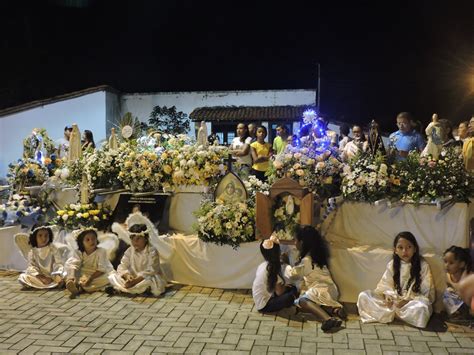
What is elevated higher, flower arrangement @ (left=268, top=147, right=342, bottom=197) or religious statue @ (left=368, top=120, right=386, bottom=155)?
religious statue @ (left=368, top=120, right=386, bottom=155)

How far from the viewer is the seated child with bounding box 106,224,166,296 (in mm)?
7086

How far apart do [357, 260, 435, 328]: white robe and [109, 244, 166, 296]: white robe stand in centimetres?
280

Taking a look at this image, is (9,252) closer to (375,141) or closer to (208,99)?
(375,141)

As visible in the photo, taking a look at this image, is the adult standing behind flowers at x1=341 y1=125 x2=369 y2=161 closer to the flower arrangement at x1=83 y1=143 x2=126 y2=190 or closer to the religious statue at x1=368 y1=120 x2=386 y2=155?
the religious statue at x1=368 y1=120 x2=386 y2=155

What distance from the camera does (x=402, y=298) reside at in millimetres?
6066

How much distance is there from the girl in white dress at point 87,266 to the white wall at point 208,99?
1219 centimetres

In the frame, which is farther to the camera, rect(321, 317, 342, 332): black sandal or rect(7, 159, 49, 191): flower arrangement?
rect(7, 159, 49, 191): flower arrangement

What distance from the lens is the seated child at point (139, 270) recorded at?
709 cm

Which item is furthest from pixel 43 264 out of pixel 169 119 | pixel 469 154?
pixel 169 119


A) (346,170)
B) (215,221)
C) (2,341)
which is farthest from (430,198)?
(2,341)

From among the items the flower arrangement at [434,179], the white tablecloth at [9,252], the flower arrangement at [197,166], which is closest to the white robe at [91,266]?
the white tablecloth at [9,252]

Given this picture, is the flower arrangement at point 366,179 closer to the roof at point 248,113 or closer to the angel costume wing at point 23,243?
the angel costume wing at point 23,243

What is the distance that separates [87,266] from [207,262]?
1776 mm

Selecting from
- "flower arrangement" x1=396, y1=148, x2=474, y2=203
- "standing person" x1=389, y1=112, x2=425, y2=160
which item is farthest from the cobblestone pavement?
"standing person" x1=389, y1=112, x2=425, y2=160
